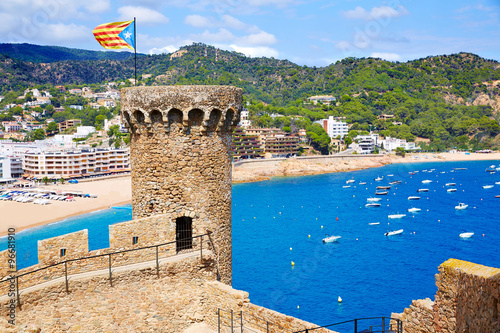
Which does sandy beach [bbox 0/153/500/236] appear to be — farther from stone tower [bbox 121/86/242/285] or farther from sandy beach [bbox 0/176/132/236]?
stone tower [bbox 121/86/242/285]

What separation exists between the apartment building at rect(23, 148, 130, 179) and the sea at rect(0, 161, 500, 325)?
34.6 metres

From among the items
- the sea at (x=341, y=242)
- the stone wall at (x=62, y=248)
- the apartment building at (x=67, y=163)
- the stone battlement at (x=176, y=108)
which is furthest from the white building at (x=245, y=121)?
the stone wall at (x=62, y=248)

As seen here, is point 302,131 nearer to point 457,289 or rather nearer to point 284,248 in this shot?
point 284,248

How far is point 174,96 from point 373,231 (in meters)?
54.9

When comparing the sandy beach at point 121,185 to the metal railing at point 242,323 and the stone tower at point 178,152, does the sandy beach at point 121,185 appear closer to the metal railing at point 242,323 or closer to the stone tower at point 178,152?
the stone tower at point 178,152

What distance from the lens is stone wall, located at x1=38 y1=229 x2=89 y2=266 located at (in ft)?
29.4

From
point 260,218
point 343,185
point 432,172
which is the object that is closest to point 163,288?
point 260,218

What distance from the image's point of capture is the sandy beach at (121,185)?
6844cm

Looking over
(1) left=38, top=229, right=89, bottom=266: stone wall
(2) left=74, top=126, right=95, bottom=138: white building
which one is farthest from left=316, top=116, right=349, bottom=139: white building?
(1) left=38, top=229, right=89, bottom=266: stone wall

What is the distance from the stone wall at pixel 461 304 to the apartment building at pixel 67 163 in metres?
104

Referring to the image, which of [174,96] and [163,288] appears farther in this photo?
[174,96]

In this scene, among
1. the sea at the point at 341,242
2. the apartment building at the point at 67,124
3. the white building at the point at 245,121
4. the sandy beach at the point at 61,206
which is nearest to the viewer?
the sea at the point at 341,242

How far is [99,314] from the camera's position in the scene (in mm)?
9148

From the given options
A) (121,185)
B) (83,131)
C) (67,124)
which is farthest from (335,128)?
(67,124)
